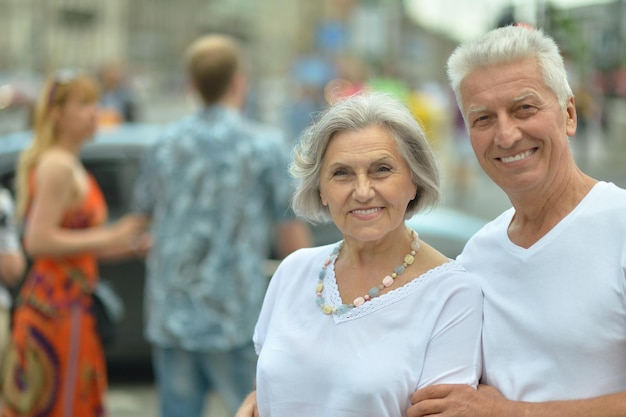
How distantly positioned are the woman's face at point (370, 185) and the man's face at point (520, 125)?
22 centimetres

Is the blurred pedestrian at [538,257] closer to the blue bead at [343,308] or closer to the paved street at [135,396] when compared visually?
the blue bead at [343,308]

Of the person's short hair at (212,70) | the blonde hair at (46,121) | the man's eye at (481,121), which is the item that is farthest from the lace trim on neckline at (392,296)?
the blonde hair at (46,121)

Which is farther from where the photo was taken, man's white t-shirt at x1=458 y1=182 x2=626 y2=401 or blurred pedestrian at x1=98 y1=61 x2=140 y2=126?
blurred pedestrian at x1=98 y1=61 x2=140 y2=126

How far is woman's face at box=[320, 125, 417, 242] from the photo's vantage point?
263cm

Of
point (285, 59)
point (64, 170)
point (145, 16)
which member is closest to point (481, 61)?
point (64, 170)

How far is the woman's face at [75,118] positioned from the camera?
4961 mm

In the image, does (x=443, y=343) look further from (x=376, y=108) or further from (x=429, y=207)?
(x=376, y=108)

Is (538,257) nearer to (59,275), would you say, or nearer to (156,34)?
(59,275)

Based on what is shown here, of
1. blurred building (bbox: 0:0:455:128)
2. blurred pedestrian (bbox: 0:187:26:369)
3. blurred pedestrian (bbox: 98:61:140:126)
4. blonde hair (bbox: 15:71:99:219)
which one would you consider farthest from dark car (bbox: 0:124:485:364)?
blurred building (bbox: 0:0:455:128)

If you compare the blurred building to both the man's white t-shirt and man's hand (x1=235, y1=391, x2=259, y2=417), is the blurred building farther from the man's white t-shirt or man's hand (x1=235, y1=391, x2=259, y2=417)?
the man's white t-shirt

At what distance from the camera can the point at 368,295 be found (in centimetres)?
264

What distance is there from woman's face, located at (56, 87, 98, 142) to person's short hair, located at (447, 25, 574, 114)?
2.76m

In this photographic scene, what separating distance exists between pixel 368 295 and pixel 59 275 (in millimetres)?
2437

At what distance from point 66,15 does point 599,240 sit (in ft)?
289
